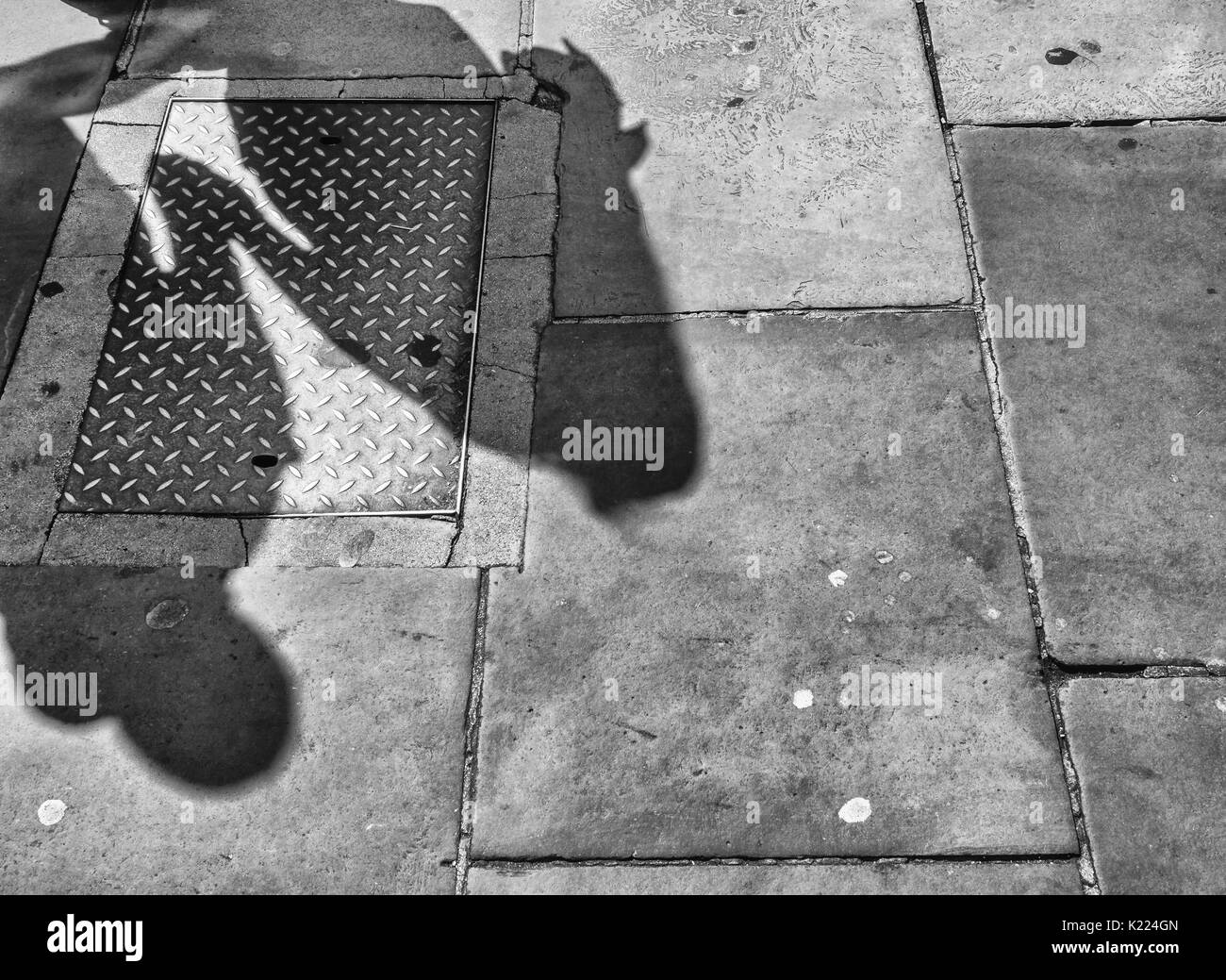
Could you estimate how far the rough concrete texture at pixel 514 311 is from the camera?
412cm

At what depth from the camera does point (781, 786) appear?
3234 millimetres

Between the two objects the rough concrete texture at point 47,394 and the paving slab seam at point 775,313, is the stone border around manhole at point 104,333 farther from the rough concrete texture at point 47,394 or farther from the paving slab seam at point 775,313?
the paving slab seam at point 775,313

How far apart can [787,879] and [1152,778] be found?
1303mm

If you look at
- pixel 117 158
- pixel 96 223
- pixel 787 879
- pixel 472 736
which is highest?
pixel 117 158

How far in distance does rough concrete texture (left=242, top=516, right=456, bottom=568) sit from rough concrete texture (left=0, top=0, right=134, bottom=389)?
5.12ft

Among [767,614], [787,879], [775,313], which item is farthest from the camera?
[775,313]

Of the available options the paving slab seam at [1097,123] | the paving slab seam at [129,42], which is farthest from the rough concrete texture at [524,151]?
the paving slab seam at [129,42]

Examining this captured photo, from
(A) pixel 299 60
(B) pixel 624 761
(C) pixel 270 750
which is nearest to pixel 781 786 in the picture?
(B) pixel 624 761

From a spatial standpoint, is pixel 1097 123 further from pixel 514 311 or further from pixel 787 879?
pixel 787 879

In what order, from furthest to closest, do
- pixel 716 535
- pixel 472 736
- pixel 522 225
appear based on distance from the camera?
pixel 522 225 < pixel 716 535 < pixel 472 736

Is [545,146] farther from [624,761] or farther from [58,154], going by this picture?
[624,761]

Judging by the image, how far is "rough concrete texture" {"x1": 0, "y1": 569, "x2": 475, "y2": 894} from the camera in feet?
10.5

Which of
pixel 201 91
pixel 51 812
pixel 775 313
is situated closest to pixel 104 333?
pixel 201 91

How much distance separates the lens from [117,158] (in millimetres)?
4773
